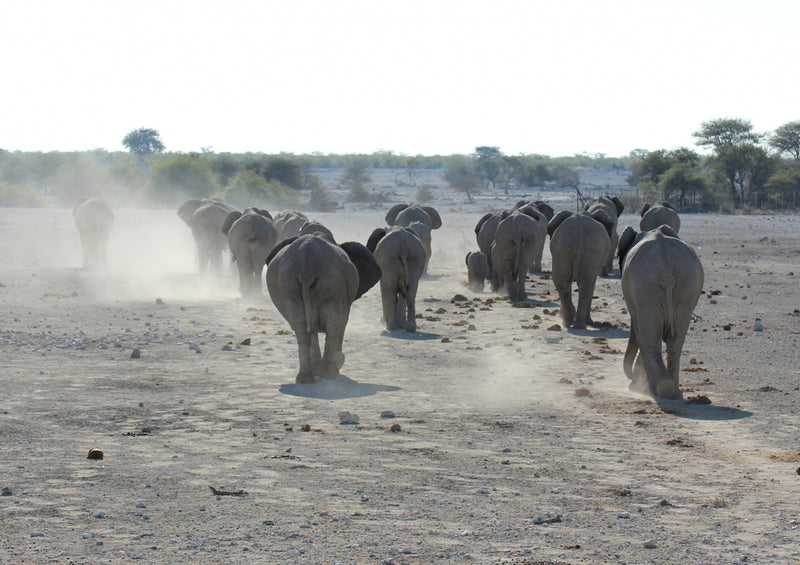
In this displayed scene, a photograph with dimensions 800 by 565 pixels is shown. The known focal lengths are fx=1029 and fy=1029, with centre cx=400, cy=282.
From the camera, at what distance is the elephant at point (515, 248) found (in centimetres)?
1844

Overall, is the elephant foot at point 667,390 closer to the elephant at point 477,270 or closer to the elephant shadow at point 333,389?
the elephant shadow at point 333,389

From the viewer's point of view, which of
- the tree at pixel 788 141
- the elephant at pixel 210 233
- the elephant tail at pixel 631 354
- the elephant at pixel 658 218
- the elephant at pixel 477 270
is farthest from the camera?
the tree at pixel 788 141

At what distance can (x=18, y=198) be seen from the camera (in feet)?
195

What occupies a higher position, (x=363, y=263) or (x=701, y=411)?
(x=363, y=263)

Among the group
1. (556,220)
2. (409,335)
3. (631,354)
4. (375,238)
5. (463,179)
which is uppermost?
(463,179)

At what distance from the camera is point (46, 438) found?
26.3 feet

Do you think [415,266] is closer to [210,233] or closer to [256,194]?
[210,233]

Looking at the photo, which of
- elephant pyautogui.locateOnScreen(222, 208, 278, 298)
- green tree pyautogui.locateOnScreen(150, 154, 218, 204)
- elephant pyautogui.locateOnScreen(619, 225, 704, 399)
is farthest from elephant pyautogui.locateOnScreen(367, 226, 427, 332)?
green tree pyautogui.locateOnScreen(150, 154, 218, 204)

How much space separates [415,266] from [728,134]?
7100 centimetres

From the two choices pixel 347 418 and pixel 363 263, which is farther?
pixel 363 263

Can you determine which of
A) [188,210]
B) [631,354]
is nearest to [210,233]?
[188,210]

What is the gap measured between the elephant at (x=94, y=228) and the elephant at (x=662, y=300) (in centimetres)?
1827

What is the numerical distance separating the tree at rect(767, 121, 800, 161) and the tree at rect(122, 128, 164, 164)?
73.3 meters

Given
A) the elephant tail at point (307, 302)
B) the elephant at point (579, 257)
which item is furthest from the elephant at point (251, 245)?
the elephant tail at point (307, 302)
